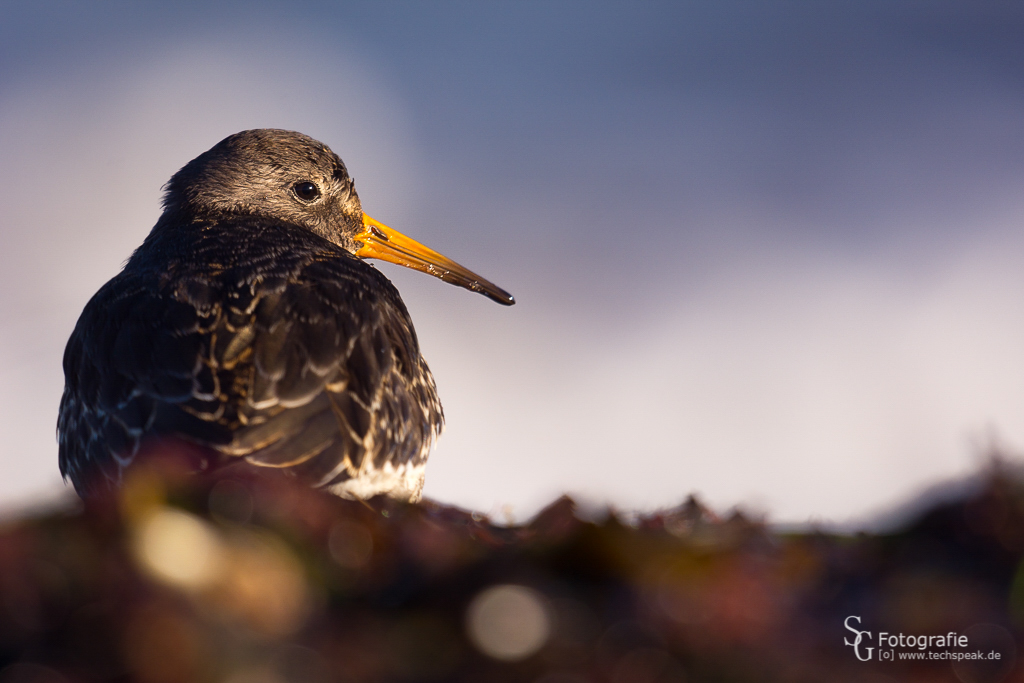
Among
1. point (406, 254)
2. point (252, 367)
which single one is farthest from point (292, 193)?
point (252, 367)

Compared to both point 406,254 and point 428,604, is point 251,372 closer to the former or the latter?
point 428,604

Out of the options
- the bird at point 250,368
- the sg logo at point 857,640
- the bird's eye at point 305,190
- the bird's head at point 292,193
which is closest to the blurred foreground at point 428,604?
the sg logo at point 857,640

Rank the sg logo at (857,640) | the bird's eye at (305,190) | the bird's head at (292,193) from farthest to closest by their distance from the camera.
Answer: the bird's eye at (305,190) → the bird's head at (292,193) → the sg logo at (857,640)

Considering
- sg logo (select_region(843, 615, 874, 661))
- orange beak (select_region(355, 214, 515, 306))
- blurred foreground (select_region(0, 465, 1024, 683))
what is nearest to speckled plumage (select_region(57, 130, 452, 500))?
orange beak (select_region(355, 214, 515, 306))

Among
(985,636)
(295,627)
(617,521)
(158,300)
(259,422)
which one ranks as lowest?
(295,627)

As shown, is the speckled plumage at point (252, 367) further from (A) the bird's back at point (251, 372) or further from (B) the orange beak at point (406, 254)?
(B) the orange beak at point (406, 254)

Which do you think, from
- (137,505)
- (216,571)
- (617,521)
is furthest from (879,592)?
(137,505)

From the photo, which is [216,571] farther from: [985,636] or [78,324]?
[78,324]
